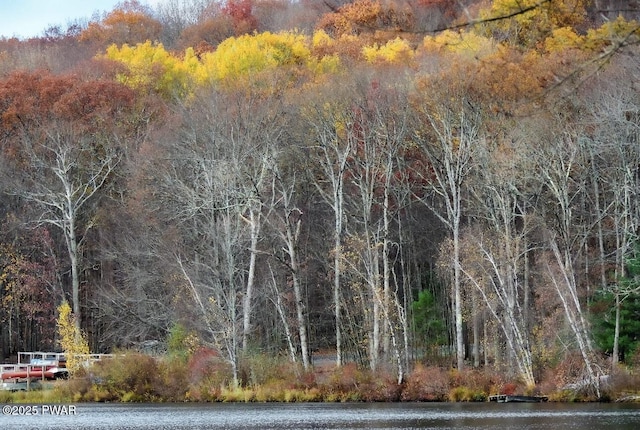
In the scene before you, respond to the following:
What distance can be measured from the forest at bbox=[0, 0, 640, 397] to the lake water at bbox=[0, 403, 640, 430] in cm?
441

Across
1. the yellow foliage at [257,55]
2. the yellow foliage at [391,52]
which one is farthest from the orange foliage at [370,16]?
the yellow foliage at [257,55]

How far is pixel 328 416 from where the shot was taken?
36.5m

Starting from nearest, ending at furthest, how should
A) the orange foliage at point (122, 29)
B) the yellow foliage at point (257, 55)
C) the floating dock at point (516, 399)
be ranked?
the floating dock at point (516, 399)
the yellow foliage at point (257, 55)
the orange foliage at point (122, 29)

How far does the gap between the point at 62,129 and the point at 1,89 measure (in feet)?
18.3

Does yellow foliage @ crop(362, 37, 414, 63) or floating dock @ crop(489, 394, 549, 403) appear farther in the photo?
yellow foliage @ crop(362, 37, 414, 63)

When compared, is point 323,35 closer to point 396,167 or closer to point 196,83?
point 196,83

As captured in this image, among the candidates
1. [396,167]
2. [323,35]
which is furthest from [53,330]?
[323,35]

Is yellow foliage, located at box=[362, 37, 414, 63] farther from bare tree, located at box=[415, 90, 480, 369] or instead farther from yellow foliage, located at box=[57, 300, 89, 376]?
yellow foliage, located at box=[57, 300, 89, 376]

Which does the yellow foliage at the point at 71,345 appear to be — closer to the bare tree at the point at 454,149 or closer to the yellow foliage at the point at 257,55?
the bare tree at the point at 454,149

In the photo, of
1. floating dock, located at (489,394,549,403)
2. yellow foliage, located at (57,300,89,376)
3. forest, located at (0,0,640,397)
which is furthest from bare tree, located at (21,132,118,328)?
floating dock, located at (489,394,549,403)

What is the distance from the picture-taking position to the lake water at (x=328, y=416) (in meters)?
31.8

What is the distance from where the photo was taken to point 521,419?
33031 millimetres

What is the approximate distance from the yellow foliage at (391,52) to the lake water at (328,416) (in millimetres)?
32772

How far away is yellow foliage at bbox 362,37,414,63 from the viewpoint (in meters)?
71.8
